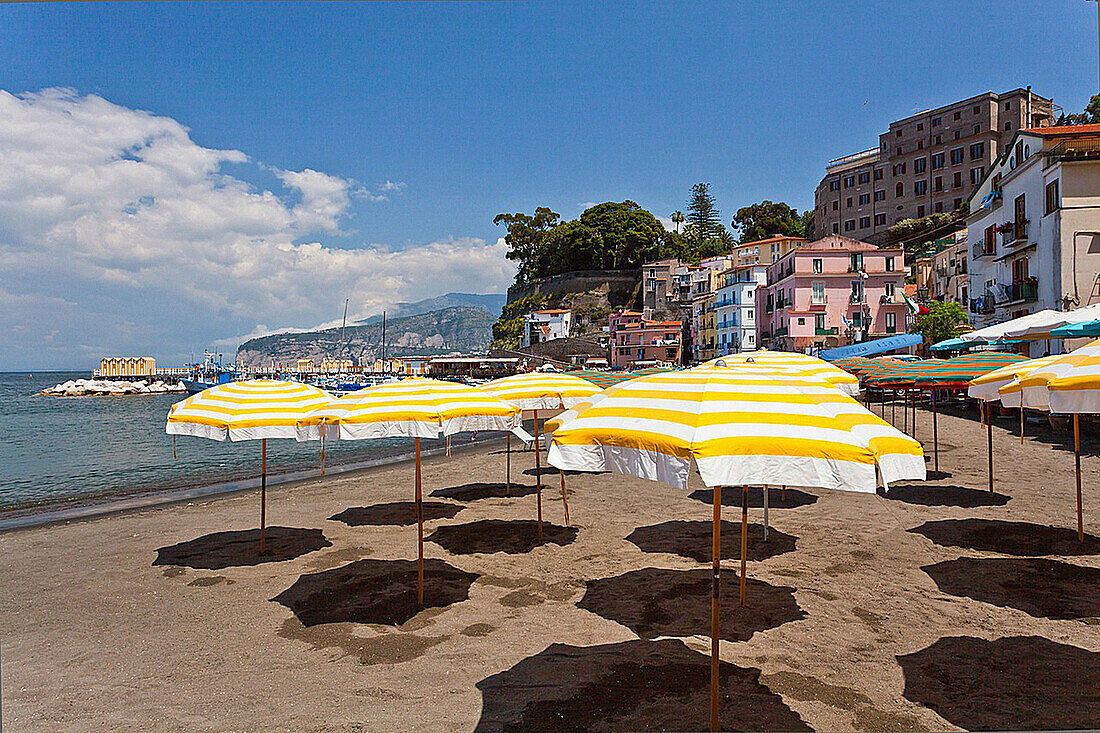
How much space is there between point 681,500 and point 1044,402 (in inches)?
235

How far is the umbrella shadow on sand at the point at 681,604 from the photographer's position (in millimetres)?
6004

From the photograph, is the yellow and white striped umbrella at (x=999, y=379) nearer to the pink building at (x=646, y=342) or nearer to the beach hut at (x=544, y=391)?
the beach hut at (x=544, y=391)

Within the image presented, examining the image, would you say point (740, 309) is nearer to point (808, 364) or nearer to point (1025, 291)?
point (1025, 291)

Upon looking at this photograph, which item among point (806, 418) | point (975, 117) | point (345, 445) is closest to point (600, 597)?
point (806, 418)

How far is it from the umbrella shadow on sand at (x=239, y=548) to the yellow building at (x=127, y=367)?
158627mm

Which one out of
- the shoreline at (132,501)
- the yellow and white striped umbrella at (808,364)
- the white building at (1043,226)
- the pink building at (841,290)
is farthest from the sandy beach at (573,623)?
the pink building at (841,290)

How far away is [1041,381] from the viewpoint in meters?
7.10

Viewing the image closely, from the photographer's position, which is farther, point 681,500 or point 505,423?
point 681,500

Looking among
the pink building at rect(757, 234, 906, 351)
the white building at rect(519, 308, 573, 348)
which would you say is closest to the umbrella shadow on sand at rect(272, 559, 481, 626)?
the pink building at rect(757, 234, 906, 351)

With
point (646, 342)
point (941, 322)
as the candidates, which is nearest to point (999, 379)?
point (941, 322)

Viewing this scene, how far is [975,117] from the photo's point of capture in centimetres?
7794

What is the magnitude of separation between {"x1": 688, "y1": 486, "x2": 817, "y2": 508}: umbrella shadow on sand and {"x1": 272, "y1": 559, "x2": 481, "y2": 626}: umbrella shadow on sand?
5290 millimetres

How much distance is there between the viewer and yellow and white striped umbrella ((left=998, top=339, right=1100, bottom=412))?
245 inches

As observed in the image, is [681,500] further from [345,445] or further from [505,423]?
[345,445]
